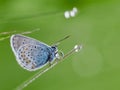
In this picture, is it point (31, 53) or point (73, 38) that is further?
point (73, 38)

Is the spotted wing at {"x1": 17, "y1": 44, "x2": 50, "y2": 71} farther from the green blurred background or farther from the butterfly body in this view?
the green blurred background

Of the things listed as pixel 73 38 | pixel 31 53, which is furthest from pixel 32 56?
pixel 73 38

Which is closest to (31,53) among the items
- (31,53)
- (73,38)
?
(31,53)

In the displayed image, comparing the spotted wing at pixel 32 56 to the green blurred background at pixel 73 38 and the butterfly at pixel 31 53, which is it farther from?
the green blurred background at pixel 73 38

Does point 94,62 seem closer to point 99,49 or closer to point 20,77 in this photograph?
point 99,49

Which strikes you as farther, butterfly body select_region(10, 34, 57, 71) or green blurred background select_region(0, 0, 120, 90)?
green blurred background select_region(0, 0, 120, 90)

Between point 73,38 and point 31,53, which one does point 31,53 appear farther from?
point 73,38

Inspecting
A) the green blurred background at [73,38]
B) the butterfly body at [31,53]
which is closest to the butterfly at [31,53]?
the butterfly body at [31,53]

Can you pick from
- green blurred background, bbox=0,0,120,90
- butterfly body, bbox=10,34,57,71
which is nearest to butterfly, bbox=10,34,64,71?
butterfly body, bbox=10,34,57,71
